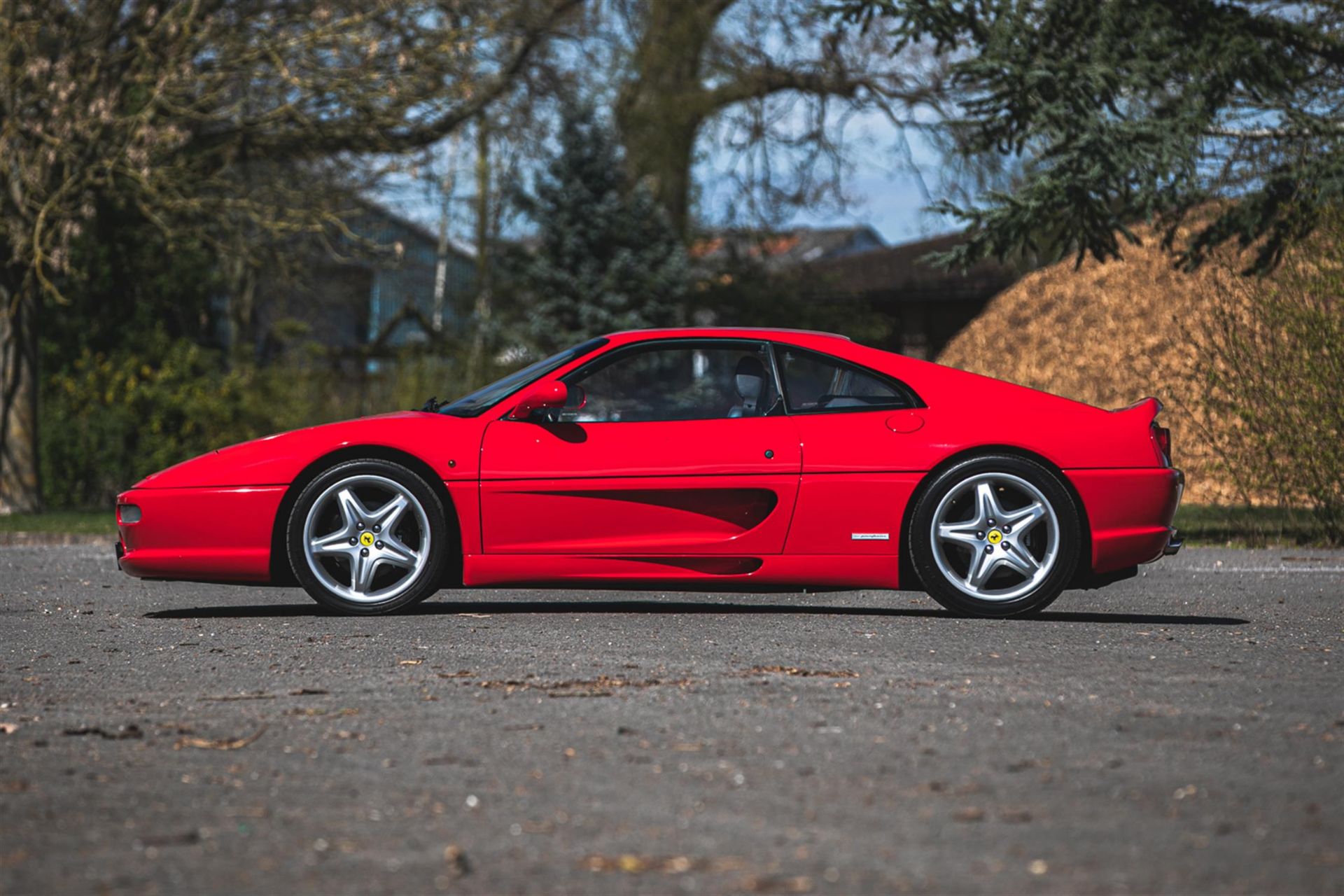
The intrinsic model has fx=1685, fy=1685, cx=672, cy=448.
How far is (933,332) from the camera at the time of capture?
3966cm

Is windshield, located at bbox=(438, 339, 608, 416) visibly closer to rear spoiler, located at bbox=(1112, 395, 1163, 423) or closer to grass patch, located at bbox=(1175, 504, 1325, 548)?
rear spoiler, located at bbox=(1112, 395, 1163, 423)

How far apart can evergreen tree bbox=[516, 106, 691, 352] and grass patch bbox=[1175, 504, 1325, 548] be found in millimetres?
12244

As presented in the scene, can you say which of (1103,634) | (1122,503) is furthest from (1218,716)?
(1122,503)

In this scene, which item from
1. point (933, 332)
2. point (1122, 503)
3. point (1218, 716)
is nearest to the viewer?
point (1218, 716)

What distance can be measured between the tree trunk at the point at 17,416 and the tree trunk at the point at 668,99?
1321 centimetres

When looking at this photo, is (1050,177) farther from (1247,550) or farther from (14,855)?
(14,855)

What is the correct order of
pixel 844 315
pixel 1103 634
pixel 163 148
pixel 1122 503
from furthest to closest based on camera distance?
1. pixel 844 315
2. pixel 163 148
3. pixel 1122 503
4. pixel 1103 634

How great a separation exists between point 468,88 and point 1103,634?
1347 centimetres

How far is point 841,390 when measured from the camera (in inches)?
309

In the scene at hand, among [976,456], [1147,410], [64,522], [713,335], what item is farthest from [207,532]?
[64,522]

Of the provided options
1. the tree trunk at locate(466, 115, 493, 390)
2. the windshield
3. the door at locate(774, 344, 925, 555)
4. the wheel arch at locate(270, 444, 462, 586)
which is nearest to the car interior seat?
the door at locate(774, 344, 925, 555)

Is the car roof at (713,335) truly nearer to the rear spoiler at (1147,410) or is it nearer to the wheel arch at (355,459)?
the wheel arch at (355,459)

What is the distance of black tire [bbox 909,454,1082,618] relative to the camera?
297 inches

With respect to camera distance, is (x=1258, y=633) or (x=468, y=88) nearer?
(x=1258, y=633)
